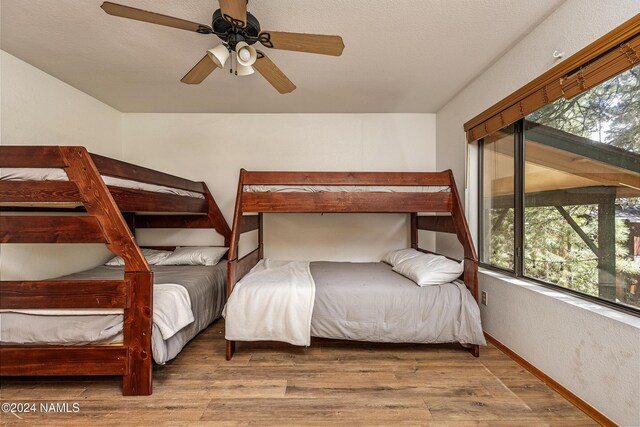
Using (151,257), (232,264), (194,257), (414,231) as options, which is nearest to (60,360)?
(232,264)

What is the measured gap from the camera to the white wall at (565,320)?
4.21ft

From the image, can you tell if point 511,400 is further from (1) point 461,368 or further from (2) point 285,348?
(2) point 285,348

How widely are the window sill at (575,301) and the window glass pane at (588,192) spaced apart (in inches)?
2.6

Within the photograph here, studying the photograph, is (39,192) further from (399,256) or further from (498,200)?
(498,200)

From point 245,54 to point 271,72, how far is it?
0.26m

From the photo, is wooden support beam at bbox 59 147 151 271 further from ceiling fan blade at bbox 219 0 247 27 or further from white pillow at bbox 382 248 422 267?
white pillow at bbox 382 248 422 267

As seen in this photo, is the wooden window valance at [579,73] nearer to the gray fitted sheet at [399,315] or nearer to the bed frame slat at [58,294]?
the gray fitted sheet at [399,315]

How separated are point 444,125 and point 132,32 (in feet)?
9.73

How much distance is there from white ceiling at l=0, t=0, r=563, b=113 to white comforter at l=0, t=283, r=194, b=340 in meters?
1.77

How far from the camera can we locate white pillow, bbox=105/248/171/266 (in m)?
2.85

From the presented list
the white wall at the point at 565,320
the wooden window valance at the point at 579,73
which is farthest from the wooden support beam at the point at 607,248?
the wooden window valance at the point at 579,73

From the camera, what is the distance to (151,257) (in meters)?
2.94

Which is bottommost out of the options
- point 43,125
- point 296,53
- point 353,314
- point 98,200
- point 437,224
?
point 353,314

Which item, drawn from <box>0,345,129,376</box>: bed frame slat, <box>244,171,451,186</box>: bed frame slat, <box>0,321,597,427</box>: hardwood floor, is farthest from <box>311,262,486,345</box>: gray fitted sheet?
<box>0,345,129,376</box>: bed frame slat
